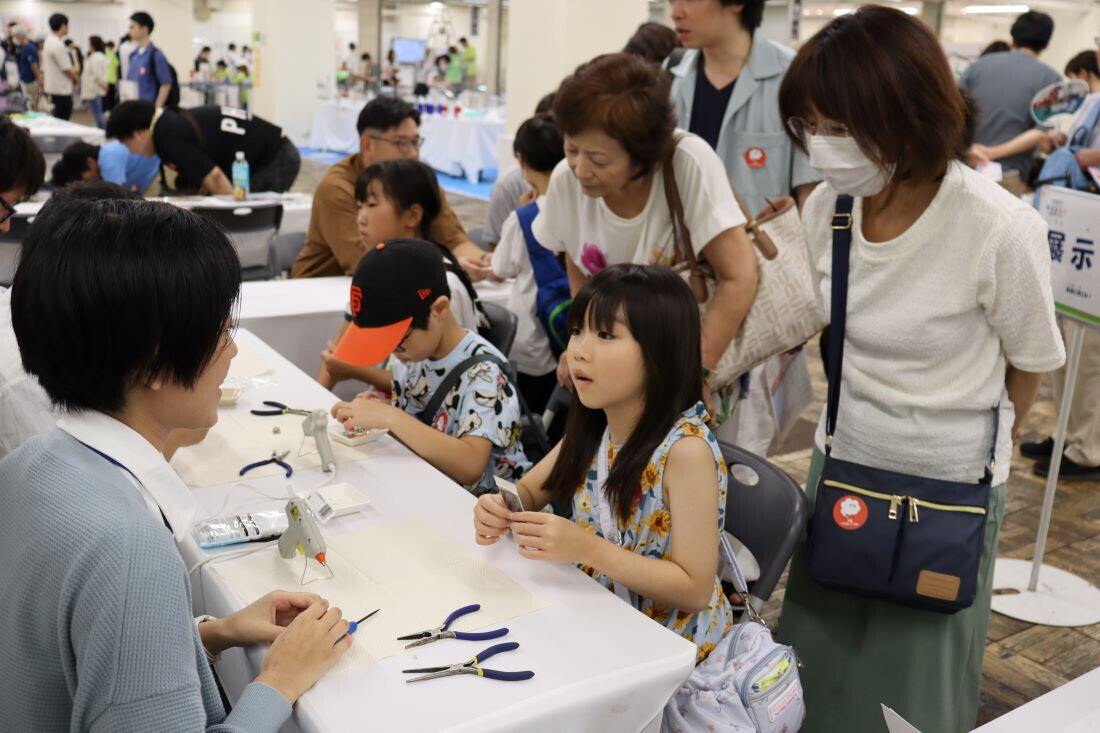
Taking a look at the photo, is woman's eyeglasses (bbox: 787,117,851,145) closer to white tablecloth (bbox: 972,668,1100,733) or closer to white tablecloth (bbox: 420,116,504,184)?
white tablecloth (bbox: 972,668,1100,733)

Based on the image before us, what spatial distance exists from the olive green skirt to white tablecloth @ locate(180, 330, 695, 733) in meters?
0.66

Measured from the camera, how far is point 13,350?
1687 mm

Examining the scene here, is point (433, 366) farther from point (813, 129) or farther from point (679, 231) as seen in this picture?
point (813, 129)

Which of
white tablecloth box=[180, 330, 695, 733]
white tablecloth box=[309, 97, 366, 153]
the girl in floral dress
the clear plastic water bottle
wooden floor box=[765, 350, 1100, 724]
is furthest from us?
white tablecloth box=[309, 97, 366, 153]

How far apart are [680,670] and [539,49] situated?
6.65 metres

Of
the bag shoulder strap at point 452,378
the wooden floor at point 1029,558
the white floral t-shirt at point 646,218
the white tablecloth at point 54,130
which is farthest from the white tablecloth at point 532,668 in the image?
the white tablecloth at point 54,130

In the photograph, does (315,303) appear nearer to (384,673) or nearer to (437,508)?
(437,508)

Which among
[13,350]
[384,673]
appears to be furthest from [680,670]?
[13,350]

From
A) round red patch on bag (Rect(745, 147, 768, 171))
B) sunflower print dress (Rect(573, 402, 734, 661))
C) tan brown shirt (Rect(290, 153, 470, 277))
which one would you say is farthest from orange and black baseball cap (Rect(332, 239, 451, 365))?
tan brown shirt (Rect(290, 153, 470, 277))

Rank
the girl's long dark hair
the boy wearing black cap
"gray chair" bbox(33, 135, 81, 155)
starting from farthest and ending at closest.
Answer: "gray chair" bbox(33, 135, 81, 155)
the boy wearing black cap
the girl's long dark hair

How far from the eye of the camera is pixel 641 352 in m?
1.62

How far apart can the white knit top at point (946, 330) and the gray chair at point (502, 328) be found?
1.17 m

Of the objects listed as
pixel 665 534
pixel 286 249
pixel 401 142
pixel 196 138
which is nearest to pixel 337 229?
pixel 401 142

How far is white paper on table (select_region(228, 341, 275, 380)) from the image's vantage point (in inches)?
96.7
